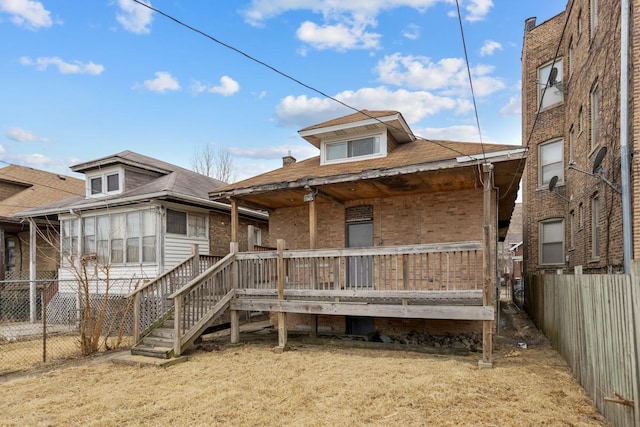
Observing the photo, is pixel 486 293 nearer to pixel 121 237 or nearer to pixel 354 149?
pixel 354 149

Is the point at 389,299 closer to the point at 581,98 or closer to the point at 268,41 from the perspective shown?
the point at 268,41

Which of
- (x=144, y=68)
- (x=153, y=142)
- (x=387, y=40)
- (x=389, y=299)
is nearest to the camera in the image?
(x=389, y=299)

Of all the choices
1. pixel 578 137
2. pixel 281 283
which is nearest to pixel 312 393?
pixel 281 283

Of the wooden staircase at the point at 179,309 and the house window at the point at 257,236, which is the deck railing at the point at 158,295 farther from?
the house window at the point at 257,236

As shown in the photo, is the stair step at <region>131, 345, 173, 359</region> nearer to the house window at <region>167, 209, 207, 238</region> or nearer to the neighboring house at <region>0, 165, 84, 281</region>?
the house window at <region>167, 209, 207, 238</region>

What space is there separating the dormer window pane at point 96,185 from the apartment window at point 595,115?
1665 cm

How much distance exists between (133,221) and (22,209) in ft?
27.7

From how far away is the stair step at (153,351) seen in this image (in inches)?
300

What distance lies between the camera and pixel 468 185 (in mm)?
9258

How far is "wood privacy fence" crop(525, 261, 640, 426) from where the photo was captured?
362 cm

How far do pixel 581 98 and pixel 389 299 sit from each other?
950cm

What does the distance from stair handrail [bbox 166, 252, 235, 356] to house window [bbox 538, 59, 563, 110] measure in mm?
13889

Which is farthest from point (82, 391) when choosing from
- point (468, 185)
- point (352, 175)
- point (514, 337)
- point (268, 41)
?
point (514, 337)

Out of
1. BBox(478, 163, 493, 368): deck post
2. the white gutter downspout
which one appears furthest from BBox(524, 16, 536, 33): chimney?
BBox(478, 163, 493, 368): deck post
